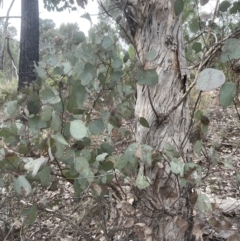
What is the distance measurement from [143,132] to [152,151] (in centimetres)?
31

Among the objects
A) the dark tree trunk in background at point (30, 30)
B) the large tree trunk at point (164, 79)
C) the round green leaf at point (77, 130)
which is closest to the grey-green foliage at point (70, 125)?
→ the round green leaf at point (77, 130)

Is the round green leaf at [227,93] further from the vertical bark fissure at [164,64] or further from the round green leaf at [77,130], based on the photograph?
the vertical bark fissure at [164,64]

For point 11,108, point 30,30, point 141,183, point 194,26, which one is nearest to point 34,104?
point 11,108

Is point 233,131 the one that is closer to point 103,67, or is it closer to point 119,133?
point 119,133

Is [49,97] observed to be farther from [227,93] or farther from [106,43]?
[227,93]

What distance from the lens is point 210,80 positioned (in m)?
0.78

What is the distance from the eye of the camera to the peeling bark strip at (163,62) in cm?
135

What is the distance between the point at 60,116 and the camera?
1.08 metres

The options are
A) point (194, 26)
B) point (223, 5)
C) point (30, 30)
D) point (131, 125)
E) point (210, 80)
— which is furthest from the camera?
point (30, 30)

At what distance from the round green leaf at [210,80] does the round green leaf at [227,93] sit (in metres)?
0.04

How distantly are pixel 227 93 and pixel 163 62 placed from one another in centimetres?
58

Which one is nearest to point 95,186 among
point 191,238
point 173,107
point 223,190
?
point 173,107

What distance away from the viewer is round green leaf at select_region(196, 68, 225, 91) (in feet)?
2.50

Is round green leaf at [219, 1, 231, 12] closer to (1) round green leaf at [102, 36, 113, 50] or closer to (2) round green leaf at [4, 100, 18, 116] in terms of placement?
(1) round green leaf at [102, 36, 113, 50]
